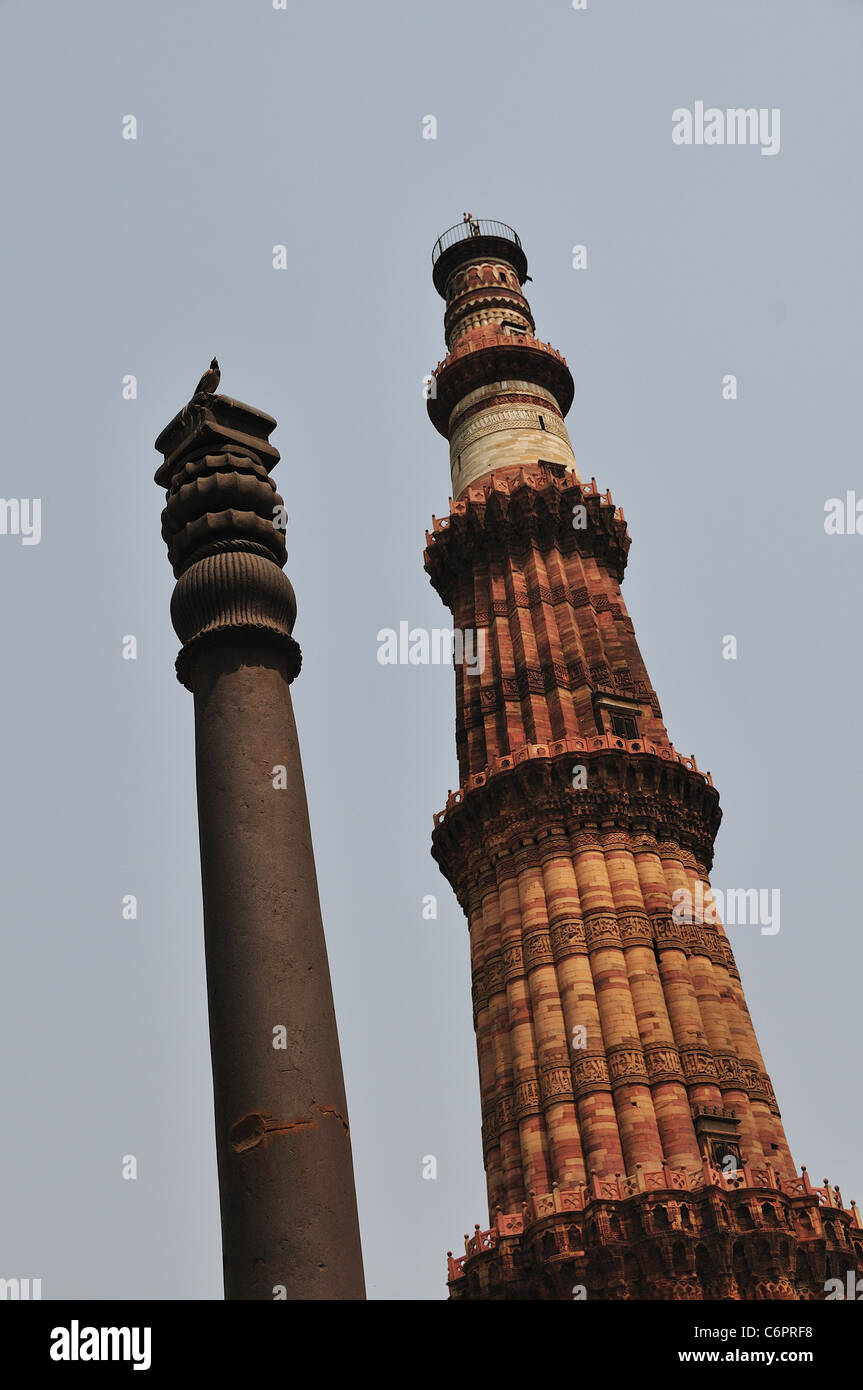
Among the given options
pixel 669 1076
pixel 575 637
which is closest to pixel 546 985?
pixel 669 1076

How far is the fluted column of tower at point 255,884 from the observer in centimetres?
676

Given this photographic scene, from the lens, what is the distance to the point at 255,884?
7.72m

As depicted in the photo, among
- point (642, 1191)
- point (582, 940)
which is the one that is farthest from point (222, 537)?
point (582, 940)

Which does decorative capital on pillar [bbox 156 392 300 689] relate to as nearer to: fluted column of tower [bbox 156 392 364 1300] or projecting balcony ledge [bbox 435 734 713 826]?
fluted column of tower [bbox 156 392 364 1300]

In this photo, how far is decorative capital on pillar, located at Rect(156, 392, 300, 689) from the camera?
8609 millimetres

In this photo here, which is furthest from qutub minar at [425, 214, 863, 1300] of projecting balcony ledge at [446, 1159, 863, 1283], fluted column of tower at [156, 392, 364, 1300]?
fluted column of tower at [156, 392, 364, 1300]

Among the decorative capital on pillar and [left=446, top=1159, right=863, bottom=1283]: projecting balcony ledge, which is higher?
the decorative capital on pillar

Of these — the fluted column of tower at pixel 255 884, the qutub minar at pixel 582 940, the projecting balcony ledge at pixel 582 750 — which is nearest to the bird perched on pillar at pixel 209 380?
the fluted column of tower at pixel 255 884

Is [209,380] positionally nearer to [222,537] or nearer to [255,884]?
[222,537]

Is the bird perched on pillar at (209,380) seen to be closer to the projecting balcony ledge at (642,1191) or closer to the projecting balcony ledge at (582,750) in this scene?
the projecting balcony ledge at (642,1191)

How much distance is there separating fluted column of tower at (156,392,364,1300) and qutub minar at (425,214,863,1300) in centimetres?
1854

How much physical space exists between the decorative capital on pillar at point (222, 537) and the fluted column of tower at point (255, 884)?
0.01 meters
